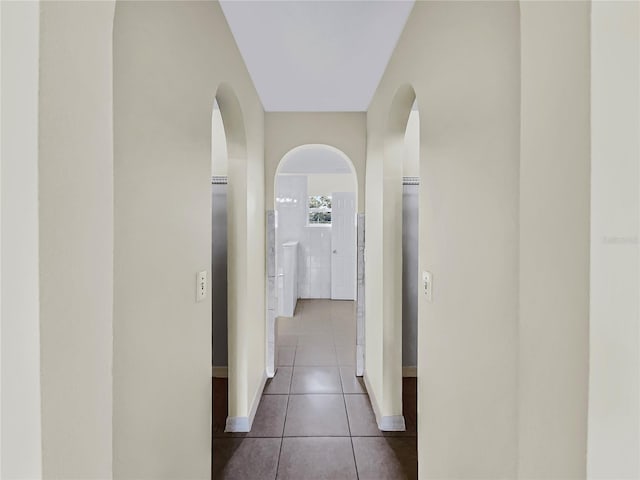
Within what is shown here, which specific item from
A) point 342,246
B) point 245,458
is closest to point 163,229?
point 245,458

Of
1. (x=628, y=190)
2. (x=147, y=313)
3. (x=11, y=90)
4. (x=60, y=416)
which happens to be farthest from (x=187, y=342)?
(x=628, y=190)

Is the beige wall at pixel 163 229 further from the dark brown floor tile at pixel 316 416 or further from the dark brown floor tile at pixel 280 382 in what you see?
the dark brown floor tile at pixel 280 382

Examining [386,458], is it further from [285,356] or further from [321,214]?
[321,214]

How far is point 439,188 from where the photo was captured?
4.07 feet

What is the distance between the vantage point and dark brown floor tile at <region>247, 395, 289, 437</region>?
7.12ft

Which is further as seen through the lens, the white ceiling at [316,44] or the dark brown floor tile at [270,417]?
the dark brown floor tile at [270,417]

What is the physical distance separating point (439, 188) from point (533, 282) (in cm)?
57

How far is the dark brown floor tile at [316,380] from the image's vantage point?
2.71 metres

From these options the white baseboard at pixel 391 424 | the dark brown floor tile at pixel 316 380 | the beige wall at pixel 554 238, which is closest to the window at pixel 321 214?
the dark brown floor tile at pixel 316 380

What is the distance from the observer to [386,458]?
194cm

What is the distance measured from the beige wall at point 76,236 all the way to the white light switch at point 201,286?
24.3 inches

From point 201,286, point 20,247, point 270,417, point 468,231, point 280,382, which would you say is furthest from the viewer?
point 280,382

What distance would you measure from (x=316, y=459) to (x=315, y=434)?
0.22 meters

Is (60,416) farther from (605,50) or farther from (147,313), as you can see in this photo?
(605,50)
